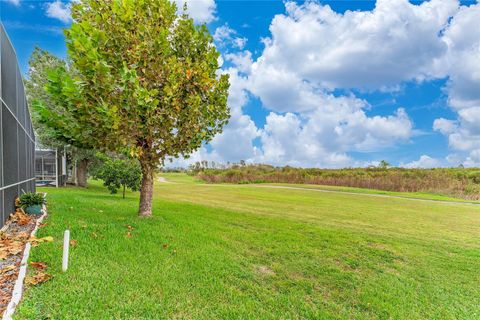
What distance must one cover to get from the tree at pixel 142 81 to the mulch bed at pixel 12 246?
2.77 metres

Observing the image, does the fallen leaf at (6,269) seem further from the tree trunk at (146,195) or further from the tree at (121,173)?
the tree at (121,173)

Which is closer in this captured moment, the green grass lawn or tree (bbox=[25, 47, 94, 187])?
the green grass lawn

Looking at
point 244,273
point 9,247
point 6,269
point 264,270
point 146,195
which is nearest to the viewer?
point 6,269

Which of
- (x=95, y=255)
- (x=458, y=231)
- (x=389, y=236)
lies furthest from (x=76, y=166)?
(x=458, y=231)

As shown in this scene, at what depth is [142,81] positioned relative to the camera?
7871 millimetres

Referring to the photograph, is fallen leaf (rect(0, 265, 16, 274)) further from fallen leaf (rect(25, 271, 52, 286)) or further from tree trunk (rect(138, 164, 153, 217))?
tree trunk (rect(138, 164, 153, 217))

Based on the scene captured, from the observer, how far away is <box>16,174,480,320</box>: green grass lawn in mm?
4207

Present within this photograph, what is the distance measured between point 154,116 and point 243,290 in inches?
195

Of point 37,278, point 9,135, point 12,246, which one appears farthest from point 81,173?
point 37,278

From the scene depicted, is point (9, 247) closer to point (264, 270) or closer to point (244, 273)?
point (244, 273)

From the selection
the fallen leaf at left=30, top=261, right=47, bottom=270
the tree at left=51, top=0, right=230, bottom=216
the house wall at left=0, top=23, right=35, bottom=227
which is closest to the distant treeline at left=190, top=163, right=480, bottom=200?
the tree at left=51, top=0, right=230, bottom=216

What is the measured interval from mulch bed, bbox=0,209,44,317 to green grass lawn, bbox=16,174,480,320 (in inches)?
10.9

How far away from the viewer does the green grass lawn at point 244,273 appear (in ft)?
13.8

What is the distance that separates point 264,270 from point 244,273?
20.6 inches
